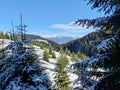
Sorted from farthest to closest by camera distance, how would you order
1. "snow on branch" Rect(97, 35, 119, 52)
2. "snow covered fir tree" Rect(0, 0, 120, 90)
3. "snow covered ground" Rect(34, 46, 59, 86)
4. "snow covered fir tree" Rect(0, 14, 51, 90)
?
"snow covered ground" Rect(34, 46, 59, 86), "snow covered fir tree" Rect(0, 14, 51, 90), "snow covered fir tree" Rect(0, 0, 120, 90), "snow on branch" Rect(97, 35, 119, 52)

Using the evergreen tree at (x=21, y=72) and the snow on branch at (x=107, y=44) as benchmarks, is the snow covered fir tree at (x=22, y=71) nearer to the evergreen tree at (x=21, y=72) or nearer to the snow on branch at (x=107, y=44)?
the evergreen tree at (x=21, y=72)

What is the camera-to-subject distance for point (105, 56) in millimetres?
7680

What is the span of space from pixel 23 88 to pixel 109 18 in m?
5.04

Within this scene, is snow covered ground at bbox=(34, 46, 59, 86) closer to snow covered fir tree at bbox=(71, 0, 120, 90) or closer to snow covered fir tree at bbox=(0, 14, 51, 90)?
snow covered fir tree at bbox=(0, 14, 51, 90)

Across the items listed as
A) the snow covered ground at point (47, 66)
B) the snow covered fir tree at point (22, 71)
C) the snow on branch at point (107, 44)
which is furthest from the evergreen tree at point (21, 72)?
the snow on branch at point (107, 44)

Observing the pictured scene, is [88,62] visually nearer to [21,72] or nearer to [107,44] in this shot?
[107,44]

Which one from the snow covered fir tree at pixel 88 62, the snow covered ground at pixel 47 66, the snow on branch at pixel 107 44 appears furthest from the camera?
the snow covered ground at pixel 47 66

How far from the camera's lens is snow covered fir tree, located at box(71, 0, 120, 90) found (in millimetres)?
7574

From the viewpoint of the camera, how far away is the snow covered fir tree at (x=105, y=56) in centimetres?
757

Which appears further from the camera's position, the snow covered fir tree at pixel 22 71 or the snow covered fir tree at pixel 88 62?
the snow covered fir tree at pixel 22 71

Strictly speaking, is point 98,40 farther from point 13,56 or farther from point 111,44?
point 13,56

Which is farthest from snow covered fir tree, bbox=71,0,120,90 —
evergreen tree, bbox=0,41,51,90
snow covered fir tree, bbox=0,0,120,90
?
evergreen tree, bbox=0,41,51,90

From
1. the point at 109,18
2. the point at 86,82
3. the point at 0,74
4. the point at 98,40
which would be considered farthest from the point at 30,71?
the point at 109,18

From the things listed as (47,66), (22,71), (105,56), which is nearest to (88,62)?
(105,56)
